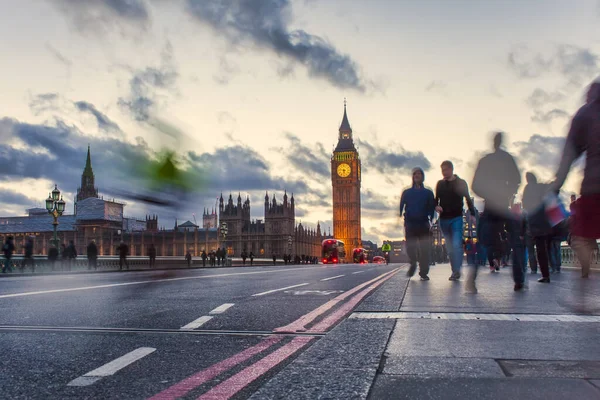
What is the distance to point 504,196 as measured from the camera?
7.43m

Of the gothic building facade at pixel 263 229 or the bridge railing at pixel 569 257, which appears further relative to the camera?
the gothic building facade at pixel 263 229

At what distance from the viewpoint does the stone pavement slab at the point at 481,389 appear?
2104 millimetres

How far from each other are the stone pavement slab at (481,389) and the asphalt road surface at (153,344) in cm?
61

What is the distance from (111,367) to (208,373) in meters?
0.55

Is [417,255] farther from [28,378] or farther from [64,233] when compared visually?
[64,233]

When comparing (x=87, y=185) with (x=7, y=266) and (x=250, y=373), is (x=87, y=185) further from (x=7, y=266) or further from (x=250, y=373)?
(x=250, y=373)

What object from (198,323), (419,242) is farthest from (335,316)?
(419,242)

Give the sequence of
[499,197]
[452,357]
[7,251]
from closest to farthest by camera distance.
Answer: [452,357], [499,197], [7,251]

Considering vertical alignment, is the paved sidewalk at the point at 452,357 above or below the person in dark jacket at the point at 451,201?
below

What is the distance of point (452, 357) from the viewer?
113 inches

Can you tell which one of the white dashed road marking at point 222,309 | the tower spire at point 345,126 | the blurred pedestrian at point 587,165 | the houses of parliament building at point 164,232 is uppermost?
the tower spire at point 345,126

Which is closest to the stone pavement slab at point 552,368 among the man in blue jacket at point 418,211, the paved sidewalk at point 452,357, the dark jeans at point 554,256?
the paved sidewalk at point 452,357

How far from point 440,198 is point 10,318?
6.35 m

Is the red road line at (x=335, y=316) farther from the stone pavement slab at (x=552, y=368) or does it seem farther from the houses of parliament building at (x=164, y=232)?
the houses of parliament building at (x=164, y=232)
